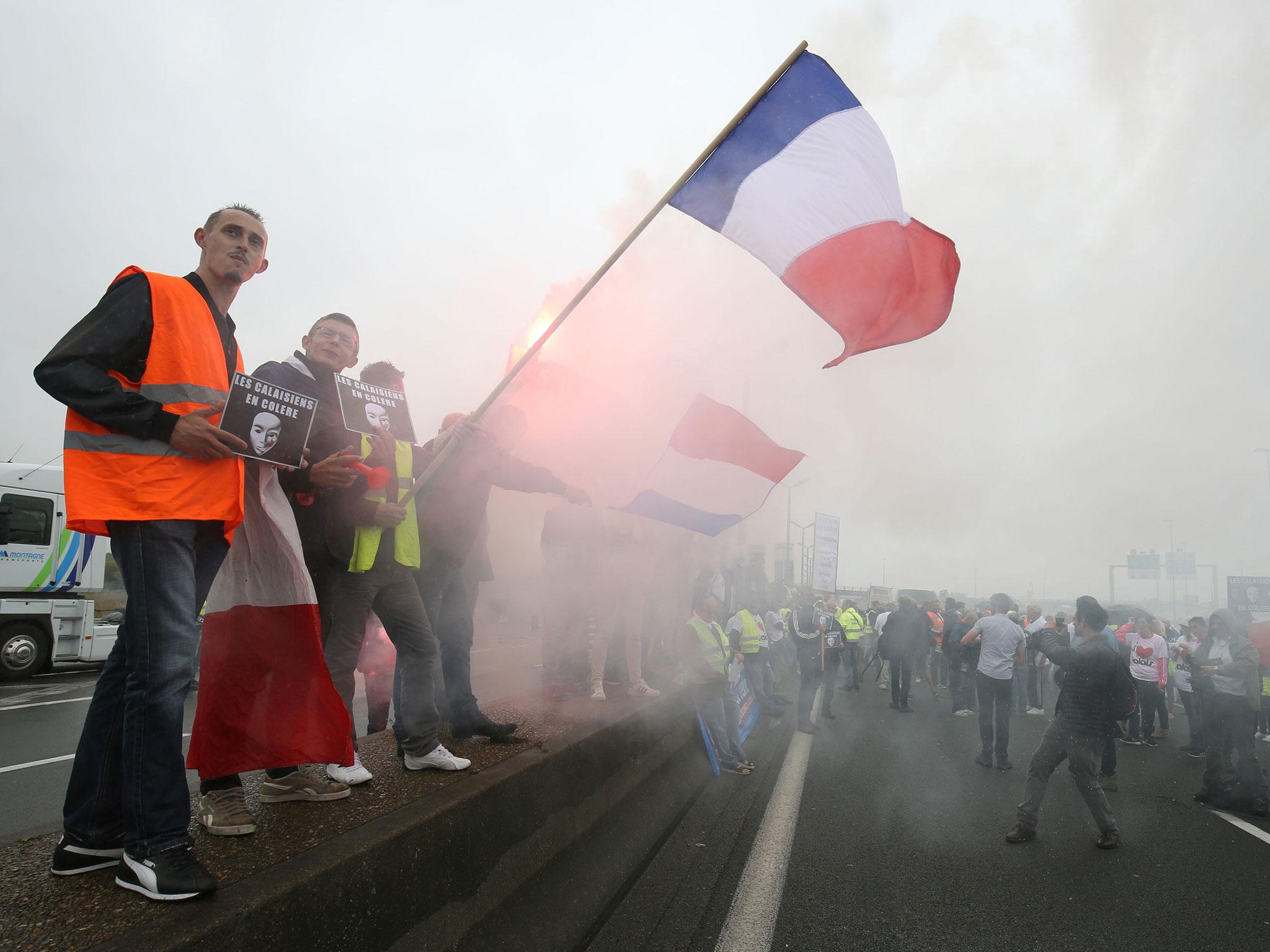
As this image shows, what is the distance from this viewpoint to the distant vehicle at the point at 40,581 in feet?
33.7

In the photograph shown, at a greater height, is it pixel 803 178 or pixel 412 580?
pixel 803 178

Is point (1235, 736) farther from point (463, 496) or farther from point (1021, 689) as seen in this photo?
point (463, 496)

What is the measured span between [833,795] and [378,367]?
14.8 feet

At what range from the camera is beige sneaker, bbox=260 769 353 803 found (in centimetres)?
253

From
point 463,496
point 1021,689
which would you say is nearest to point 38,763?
point 463,496

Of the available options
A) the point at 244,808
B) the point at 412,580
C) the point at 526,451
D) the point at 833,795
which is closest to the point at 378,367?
the point at 412,580

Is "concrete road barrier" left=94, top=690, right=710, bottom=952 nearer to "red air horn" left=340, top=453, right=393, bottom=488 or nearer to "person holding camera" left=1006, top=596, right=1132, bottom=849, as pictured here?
"red air horn" left=340, top=453, right=393, bottom=488

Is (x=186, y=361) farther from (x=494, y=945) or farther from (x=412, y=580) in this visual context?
(x=494, y=945)

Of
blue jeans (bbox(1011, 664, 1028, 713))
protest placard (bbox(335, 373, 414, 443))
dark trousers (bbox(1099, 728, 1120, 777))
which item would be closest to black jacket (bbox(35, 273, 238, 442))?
protest placard (bbox(335, 373, 414, 443))

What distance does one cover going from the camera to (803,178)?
13.4 feet

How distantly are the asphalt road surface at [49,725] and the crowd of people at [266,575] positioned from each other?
1.68 m

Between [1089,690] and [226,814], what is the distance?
18.6ft

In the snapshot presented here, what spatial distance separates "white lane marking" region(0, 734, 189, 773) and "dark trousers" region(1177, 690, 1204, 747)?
1191cm

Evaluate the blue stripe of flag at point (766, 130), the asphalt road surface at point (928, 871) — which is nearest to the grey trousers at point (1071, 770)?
the asphalt road surface at point (928, 871)
